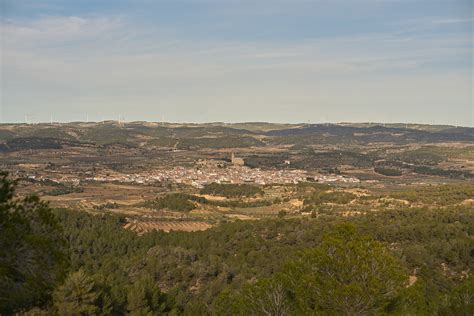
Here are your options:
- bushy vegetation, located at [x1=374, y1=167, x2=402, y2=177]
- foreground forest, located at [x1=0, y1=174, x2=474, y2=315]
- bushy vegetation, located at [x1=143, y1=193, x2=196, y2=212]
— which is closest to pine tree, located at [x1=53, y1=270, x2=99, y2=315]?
foreground forest, located at [x1=0, y1=174, x2=474, y2=315]

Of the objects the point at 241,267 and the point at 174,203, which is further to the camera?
the point at 174,203

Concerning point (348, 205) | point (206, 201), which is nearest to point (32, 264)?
point (348, 205)

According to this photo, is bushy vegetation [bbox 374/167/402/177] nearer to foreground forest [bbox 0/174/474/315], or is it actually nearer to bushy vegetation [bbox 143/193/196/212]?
bushy vegetation [bbox 143/193/196/212]

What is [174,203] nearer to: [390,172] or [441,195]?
[441,195]

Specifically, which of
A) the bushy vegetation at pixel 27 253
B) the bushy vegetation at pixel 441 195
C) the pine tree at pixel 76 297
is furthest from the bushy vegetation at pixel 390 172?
the bushy vegetation at pixel 27 253

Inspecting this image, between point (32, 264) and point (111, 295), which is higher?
point (32, 264)

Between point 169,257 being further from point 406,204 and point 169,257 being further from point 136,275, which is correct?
point 406,204

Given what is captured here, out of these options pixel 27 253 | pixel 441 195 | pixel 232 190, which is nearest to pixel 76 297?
pixel 27 253
